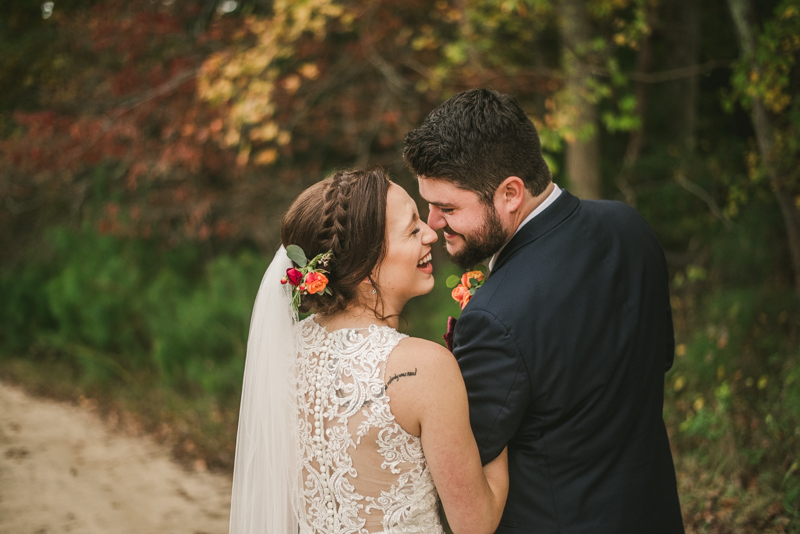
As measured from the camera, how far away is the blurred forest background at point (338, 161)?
14.9ft

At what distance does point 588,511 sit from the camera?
5.64ft

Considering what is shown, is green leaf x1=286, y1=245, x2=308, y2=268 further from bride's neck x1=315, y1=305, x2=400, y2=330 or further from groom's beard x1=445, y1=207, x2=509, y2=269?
groom's beard x1=445, y1=207, x2=509, y2=269

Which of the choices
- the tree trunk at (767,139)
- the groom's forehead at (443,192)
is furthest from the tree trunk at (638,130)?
the groom's forehead at (443,192)

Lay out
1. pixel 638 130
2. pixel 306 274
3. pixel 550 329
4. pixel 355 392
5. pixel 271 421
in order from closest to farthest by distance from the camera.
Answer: pixel 550 329 < pixel 355 392 < pixel 306 274 < pixel 271 421 < pixel 638 130

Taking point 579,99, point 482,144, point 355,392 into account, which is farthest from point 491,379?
point 579,99

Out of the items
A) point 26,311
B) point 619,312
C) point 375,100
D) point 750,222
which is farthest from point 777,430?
point 26,311

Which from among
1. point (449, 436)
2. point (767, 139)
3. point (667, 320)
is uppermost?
point (449, 436)

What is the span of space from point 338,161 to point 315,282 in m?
7.41

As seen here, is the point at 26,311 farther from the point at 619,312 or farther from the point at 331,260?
the point at 619,312

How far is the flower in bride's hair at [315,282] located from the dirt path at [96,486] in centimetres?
345

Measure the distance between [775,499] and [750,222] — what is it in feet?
8.70

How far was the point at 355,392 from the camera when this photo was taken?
6.22ft

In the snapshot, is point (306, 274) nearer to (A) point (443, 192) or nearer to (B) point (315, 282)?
(B) point (315, 282)

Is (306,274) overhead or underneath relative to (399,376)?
overhead
